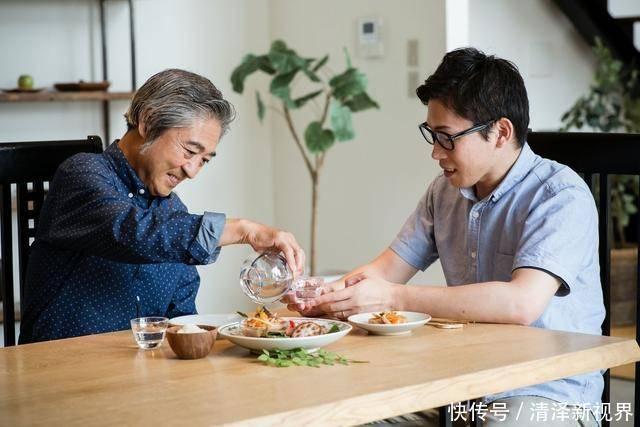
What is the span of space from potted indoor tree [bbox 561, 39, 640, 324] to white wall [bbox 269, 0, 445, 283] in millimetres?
1108

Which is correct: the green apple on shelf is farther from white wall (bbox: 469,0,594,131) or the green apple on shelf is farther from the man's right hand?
the man's right hand

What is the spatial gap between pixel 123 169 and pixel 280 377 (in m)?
0.81

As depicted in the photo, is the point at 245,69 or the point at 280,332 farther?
the point at 245,69

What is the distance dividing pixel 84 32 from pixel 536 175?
2895 millimetres

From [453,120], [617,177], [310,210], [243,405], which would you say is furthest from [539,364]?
[617,177]

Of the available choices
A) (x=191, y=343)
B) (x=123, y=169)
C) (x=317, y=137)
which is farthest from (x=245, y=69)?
(x=191, y=343)

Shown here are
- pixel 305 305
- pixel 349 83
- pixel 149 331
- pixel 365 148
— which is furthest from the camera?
pixel 365 148

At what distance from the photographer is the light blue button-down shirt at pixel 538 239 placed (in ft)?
6.67

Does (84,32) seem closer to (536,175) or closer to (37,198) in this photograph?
(37,198)

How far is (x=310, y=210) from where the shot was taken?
507 centimetres

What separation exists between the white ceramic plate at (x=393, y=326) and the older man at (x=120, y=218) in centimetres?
16

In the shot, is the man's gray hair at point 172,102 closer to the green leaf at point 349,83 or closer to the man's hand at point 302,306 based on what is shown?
the man's hand at point 302,306

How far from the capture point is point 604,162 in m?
2.21

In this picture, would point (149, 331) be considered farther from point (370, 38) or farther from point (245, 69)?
point (370, 38)
